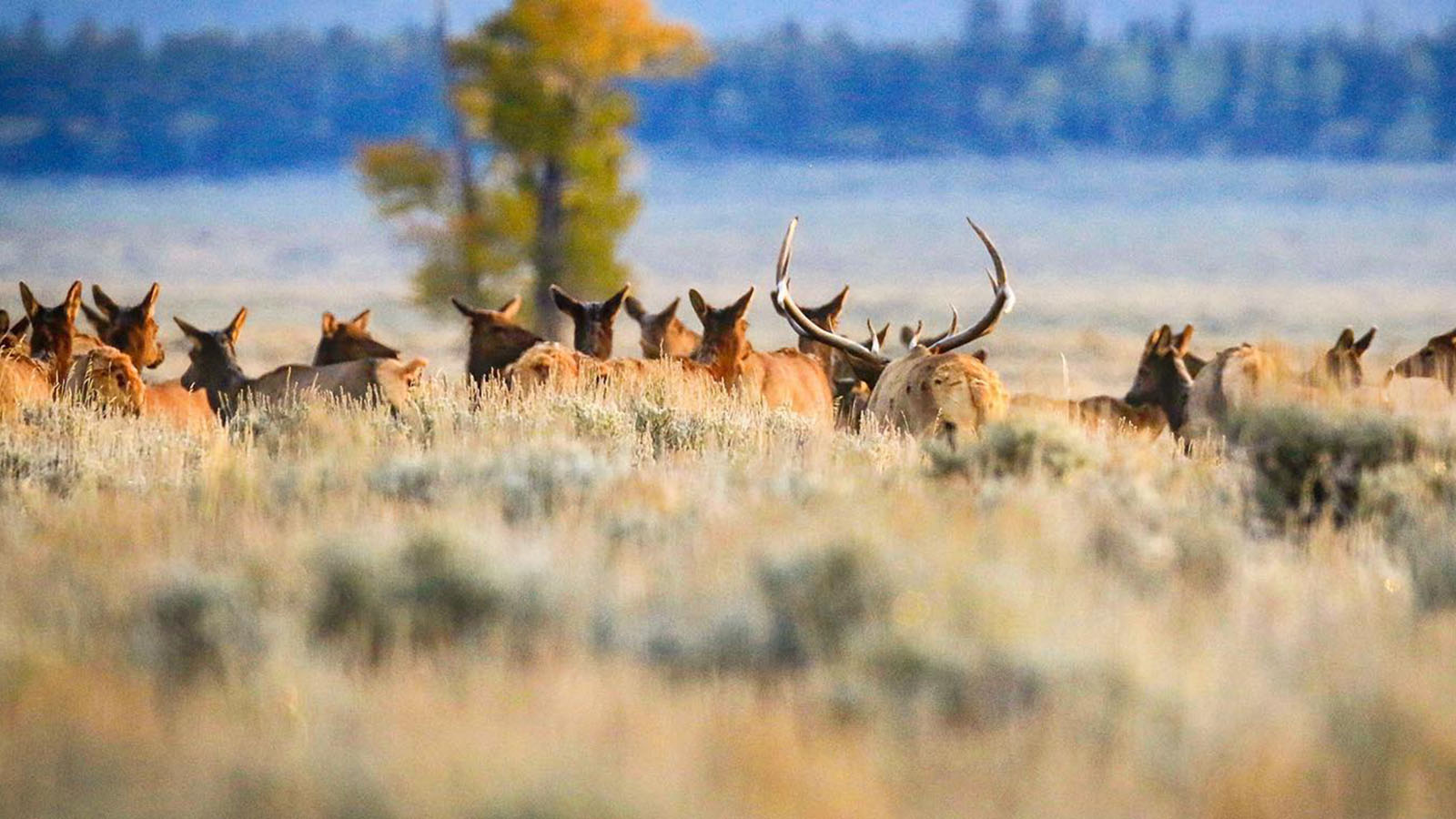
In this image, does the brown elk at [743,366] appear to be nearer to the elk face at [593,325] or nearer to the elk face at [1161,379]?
the elk face at [593,325]

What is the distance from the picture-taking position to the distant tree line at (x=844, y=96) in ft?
486

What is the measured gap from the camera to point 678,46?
33.2 m

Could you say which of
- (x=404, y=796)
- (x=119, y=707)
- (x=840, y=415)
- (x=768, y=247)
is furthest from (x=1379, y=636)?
(x=768, y=247)

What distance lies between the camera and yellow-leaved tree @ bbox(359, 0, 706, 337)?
106 feet

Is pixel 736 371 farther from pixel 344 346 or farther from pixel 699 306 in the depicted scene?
pixel 344 346

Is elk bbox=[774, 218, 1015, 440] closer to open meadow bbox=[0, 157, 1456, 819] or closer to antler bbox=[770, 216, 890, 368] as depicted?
antler bbox=[770, 216, 890, 368]

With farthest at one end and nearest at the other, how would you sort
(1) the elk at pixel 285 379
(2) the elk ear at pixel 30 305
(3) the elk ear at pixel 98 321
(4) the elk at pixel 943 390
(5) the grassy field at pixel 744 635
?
(3) the elk ear at pixel 98 321, (2) the elk ear at pixel 30 305, (1) the elk at pixel 285 379, (4) the elk at pixel 943 390, (5) the grassy field at pixel 744 635

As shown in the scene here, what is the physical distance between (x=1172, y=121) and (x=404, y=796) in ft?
505

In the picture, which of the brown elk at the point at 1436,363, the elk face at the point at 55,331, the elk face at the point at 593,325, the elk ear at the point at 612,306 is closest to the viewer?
the elk face at the point at 55,331

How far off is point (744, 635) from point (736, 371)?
23.1 ft

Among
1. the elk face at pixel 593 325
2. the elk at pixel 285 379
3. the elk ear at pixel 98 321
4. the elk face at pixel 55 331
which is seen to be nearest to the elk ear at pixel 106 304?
the elk ear at pixel 98 321

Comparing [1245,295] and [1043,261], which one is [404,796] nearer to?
[1245,295]

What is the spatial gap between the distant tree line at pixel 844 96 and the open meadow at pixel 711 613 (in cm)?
13879

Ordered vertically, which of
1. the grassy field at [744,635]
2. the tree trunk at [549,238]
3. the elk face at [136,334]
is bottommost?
the grassy field at [744,635]
